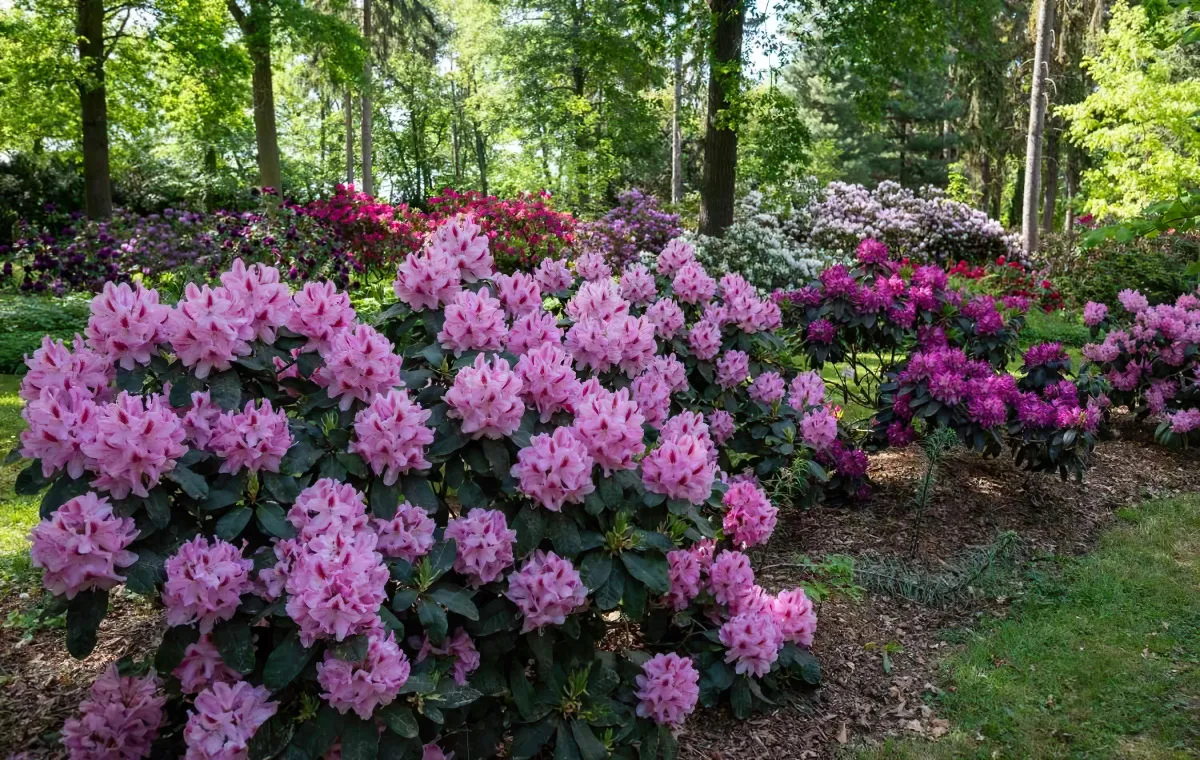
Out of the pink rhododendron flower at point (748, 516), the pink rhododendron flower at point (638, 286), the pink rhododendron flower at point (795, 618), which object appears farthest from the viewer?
the pink rhododendron flower at point (638, 286)

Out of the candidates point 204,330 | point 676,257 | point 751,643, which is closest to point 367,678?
point 204,330

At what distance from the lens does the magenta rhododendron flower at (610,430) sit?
2.03 meters

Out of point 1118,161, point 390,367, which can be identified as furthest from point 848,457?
point 1118,161


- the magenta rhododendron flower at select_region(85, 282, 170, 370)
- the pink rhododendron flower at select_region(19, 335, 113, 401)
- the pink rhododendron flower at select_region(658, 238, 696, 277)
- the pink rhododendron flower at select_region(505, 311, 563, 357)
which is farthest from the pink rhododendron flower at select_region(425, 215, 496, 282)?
the pink rhododendron flower at select_region(658, 238, 696, 277)

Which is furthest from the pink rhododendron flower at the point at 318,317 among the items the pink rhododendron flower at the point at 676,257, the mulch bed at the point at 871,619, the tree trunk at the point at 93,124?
the tree trunk at the point at 93,124

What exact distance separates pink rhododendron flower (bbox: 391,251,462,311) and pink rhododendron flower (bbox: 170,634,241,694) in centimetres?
104

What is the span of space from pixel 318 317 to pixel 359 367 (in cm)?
20

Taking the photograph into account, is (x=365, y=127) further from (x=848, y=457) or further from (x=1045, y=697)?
(x=1045, y=697)

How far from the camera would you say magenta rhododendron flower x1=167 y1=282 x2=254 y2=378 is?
193 cm

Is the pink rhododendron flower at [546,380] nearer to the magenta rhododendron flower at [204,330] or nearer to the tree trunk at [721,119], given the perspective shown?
the magenta rhododendron flower at [204,330]

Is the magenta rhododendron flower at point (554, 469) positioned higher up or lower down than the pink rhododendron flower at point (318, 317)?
lower down

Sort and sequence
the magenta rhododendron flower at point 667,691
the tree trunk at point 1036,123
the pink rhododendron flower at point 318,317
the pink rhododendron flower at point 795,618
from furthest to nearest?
the tree trunk at point 1036,123
the pink rhododendron flower at point 795,618
the magenta rhododendron flower at point 667,691
the pink rhododendron flower at point 318,317

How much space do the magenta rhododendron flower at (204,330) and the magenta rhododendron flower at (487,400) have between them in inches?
19.9

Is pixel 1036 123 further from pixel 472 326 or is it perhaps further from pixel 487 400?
pixel 487 400
